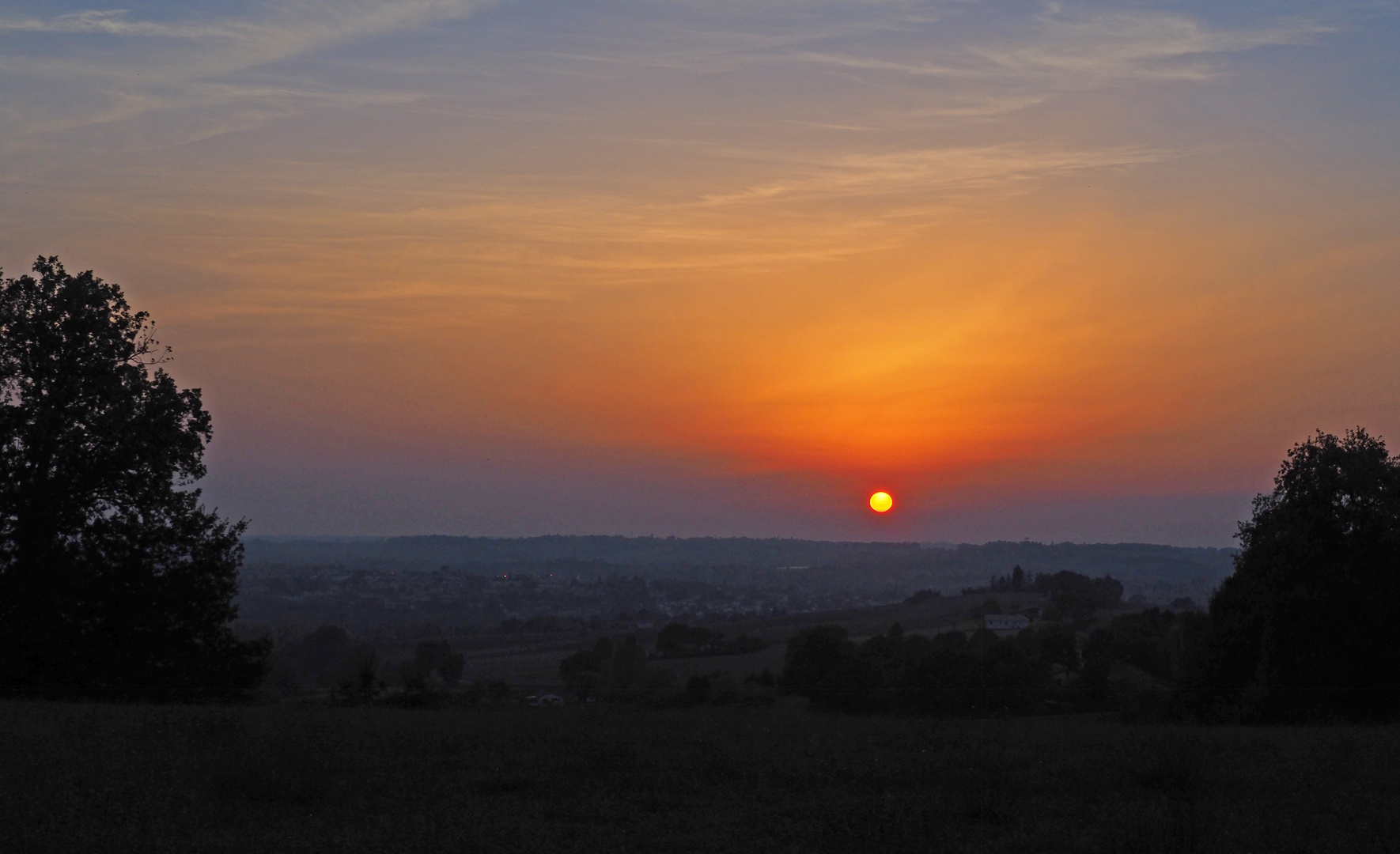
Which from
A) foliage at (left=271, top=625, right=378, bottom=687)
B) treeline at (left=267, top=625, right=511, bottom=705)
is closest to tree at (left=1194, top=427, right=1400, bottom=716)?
treeline at (left=267, top=625, right=511, bottom=705)

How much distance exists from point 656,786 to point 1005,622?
66.7 meters

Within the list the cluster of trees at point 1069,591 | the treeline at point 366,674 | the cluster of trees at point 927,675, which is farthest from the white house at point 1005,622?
the treeline at point 366,674

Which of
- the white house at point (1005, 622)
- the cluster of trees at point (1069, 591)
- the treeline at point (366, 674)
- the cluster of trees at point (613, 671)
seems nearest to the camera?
the treeline at point (366, 674)

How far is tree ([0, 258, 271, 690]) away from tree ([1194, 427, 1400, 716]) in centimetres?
2475

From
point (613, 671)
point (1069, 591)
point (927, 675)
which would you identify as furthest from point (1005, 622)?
point (927, 675)

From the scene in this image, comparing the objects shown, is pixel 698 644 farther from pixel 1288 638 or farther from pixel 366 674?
pixel 366 674

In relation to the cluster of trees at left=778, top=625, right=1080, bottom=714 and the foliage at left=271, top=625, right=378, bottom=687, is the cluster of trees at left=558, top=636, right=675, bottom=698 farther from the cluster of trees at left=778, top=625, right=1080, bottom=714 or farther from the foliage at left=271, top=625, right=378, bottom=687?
the foliage at left=271, top=625, right=378, bottom=687

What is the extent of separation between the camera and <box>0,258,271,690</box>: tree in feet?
76.6

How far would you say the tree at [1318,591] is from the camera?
26656 mm

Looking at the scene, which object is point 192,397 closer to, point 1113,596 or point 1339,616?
point 1339,616

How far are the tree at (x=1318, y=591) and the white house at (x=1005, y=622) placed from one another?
38.9 meters

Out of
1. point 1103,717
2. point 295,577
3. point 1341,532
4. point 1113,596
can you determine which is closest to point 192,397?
point 1103,717

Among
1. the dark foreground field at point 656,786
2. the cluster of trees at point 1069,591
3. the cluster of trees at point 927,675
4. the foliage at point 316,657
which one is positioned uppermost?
the dark foreground field at point 656,786

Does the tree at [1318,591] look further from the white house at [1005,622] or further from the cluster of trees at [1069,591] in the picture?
the cluster of trees at [1069,591]
